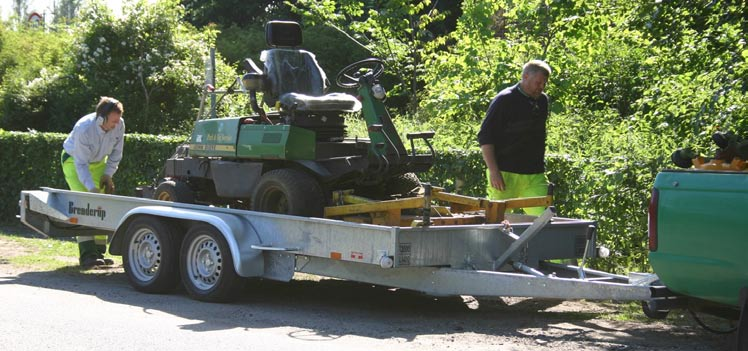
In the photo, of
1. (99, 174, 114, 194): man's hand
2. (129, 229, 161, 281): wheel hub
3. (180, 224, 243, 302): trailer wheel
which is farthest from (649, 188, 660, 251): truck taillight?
(99, 174, 114, 194): man's hand

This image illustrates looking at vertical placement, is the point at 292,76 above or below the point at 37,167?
above

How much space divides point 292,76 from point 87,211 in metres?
2.65

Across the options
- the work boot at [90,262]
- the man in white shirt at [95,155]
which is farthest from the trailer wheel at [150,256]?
the work boot at [90,262]

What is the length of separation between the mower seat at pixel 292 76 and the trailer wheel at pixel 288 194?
725mm

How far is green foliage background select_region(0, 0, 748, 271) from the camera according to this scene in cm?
959

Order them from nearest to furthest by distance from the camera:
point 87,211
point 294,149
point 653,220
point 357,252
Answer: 1. point 653,220
2. point 357,252
3. point 294,149
4. point 87,211

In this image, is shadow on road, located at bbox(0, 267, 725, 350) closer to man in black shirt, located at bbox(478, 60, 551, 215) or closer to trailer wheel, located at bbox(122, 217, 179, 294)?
trailer wheel, located at bbox(122, 217, 179, 294)

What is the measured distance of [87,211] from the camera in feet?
35.4

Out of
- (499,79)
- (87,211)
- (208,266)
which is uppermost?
(499,79)

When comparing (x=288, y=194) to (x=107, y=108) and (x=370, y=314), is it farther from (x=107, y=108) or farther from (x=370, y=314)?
(x=107, y=108)

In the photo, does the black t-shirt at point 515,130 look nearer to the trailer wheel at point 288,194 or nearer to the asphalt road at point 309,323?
the asphalt road at point 309,323

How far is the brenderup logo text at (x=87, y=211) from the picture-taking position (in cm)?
1059

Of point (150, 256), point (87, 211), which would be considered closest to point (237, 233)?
point (150, 256)

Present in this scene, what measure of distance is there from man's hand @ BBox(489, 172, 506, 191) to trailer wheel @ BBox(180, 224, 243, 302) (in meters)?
2.47
